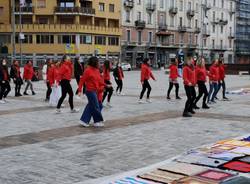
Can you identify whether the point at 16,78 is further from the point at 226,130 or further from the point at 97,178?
the point at 97,178

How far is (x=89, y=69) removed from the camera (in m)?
11.6

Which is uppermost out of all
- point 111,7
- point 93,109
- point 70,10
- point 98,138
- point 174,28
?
point 111,7

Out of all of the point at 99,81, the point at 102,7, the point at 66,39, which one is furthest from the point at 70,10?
the point at 99,81

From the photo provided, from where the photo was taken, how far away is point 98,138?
32.7 ft

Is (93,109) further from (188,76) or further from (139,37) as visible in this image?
(139,37)

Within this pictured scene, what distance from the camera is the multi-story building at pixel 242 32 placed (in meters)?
107

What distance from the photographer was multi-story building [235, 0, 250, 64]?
10725 centimetres

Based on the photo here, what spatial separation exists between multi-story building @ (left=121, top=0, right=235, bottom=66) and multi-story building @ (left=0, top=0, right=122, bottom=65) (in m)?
7.91

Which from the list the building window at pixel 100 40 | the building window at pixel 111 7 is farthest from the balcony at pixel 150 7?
the building window at pixel 100 40

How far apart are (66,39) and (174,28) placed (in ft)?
86.4

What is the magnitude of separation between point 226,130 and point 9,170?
5465 mm

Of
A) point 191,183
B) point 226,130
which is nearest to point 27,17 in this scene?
point 226,130

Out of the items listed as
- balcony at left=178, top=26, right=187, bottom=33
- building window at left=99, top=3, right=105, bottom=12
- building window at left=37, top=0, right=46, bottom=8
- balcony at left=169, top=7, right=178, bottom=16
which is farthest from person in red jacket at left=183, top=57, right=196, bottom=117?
balcony at left=178, top=26, right=187, bottom=33

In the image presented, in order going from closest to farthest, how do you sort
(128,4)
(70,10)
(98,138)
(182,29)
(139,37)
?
(98,138), (70,10), (128,4), (139,37), (182,29)
